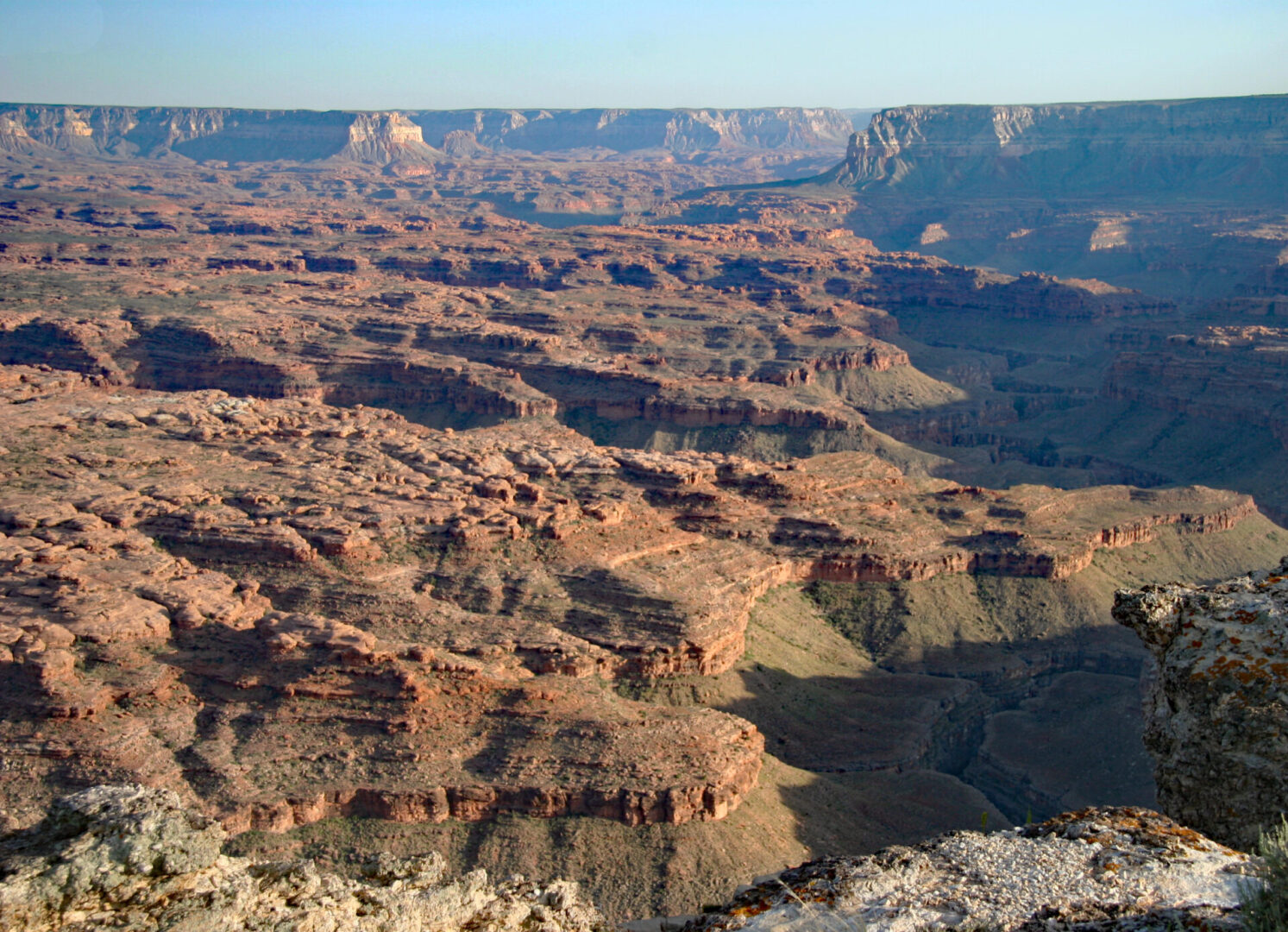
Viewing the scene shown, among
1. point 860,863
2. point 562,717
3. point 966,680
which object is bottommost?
point 966,680

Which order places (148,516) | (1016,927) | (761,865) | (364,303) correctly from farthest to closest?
(364,303), (148,516), (761,865), (1016,927)

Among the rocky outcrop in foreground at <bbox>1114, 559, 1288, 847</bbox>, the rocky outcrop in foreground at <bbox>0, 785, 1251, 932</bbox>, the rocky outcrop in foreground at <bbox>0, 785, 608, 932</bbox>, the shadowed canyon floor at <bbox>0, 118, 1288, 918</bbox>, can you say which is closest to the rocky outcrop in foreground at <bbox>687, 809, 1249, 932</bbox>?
the rocky outcrop in foreground at <bbox>0, 785, 1251, 932</bbox>

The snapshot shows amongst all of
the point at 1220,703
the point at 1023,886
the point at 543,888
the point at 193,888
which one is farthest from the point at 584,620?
the point at 1023,886

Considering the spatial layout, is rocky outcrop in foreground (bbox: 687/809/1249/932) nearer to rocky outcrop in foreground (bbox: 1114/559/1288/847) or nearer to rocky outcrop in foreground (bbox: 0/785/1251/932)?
rocky outcrop in foreground (bbox: 0/785/1251/932)

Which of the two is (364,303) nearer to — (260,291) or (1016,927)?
(260,291)

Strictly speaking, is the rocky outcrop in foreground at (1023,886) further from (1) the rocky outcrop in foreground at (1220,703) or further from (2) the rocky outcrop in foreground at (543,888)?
(1) the rocky outcrop in foreground at (1220,703)

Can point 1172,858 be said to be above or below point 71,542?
above

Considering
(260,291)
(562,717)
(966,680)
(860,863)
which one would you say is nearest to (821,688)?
(966,680)
